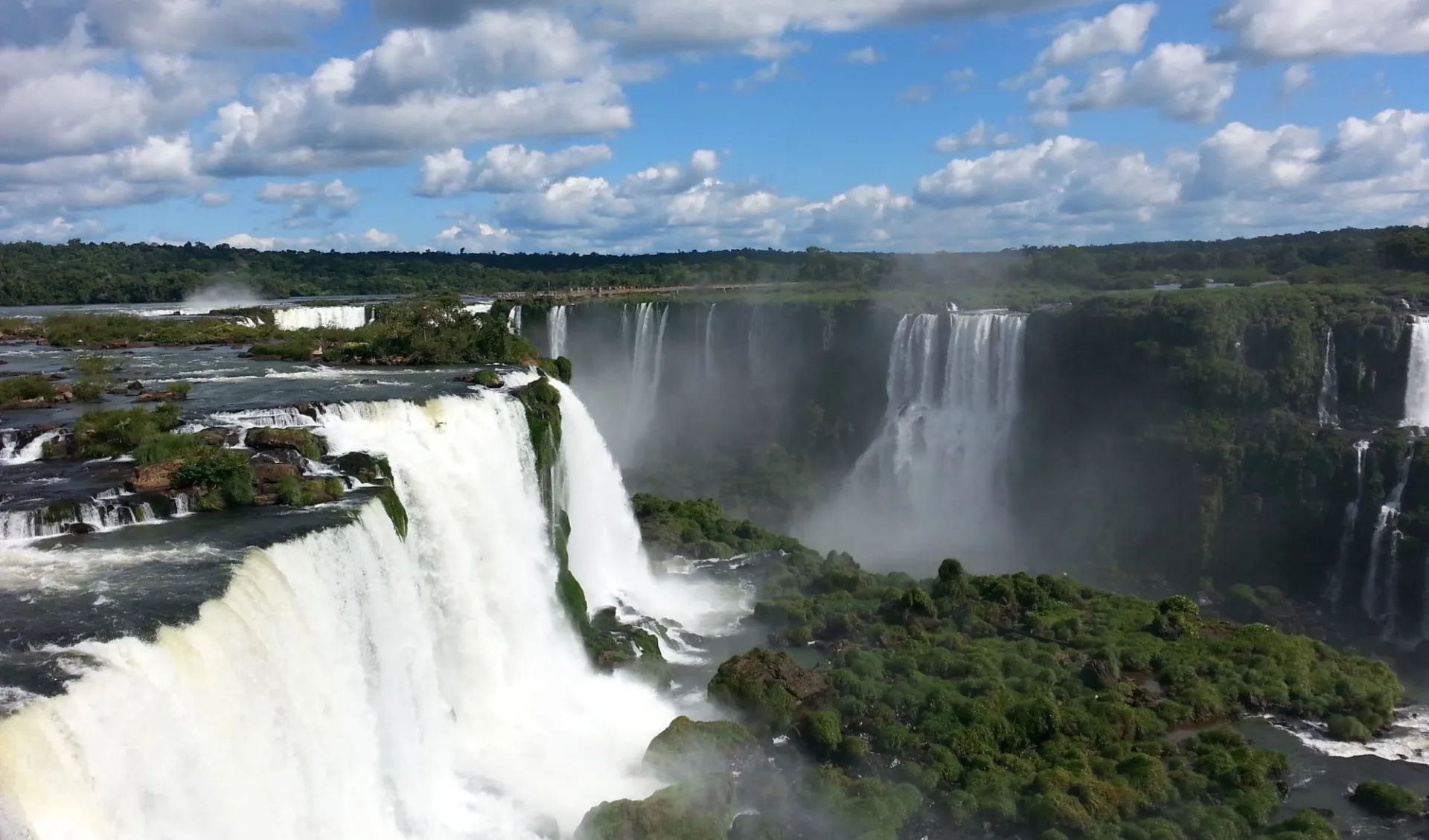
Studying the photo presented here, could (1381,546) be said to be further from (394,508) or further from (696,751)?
(394,508)

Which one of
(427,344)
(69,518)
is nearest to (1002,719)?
(69,518)

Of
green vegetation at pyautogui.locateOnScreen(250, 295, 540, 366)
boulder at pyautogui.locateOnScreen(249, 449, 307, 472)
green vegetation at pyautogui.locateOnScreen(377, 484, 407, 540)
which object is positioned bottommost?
green vegetation at pyautogui.locateOnScreen(377, 484, 407, 540)

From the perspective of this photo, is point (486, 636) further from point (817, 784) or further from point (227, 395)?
point (227, 395)

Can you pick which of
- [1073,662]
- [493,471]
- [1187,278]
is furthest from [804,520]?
[1187,278]

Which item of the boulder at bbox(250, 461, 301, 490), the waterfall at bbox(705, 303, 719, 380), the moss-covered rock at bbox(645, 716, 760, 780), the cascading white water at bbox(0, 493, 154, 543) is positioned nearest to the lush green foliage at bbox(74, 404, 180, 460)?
the boulder at bbox(250, 461, 301, 490)

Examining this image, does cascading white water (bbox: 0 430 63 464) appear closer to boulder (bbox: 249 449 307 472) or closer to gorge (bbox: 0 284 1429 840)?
gorge (bbox: 0 284 1429 840)

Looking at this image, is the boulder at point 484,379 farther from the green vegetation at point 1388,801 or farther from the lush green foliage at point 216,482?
the green vegetation at point 1388,801

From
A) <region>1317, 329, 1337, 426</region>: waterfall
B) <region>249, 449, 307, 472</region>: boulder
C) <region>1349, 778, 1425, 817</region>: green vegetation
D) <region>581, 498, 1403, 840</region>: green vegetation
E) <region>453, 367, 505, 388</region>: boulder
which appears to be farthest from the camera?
<region>1317, 329, 1337, 426</region>: waterfall
